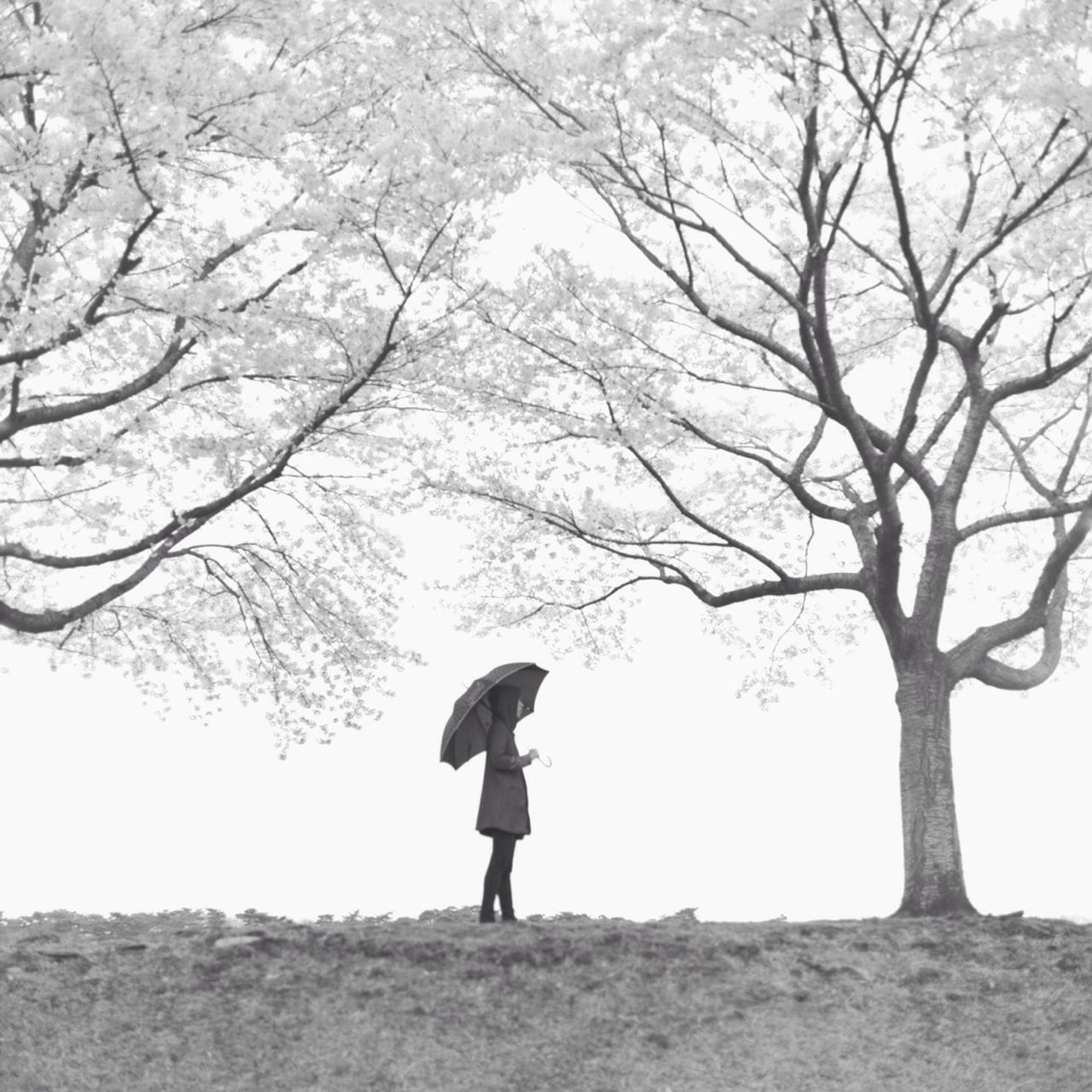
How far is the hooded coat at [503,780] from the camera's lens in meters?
10.2

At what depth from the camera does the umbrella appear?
10.4 m

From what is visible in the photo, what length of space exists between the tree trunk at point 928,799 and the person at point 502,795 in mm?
4281

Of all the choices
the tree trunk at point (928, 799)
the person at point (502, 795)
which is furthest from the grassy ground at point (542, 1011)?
the tree trunk at point (928, 799)

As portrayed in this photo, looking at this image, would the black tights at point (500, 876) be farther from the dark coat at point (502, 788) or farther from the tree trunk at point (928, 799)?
the tree trunk at point (928, 799)

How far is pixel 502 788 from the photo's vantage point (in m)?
10.3

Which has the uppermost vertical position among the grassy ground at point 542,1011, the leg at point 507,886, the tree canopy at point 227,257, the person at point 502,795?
the tree canopy at point 227,257

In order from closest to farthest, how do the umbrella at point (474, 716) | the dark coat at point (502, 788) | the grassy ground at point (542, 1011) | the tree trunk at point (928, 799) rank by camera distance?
1. the grassy ground at point (542, 1011)
2. the dark coat at point (502, 788)
3. the umbrella at point (474, 716)
4. the tree trunk at point (928, 799)

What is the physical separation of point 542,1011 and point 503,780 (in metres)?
2.02

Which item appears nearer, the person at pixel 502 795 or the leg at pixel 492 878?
the person at pixel 502 795

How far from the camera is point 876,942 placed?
10.5 m

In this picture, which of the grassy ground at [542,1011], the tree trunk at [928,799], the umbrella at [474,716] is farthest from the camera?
the tree trunk at [928,799]

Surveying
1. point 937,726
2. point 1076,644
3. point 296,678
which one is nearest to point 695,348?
point 937,726

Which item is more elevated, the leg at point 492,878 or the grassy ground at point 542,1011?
the leg at point 492,878

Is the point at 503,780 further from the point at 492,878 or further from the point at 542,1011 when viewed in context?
the point at 542,1011
